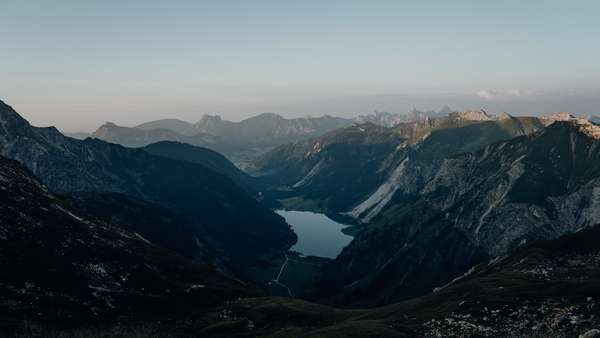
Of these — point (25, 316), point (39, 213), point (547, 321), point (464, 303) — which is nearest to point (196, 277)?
point (39, 213)

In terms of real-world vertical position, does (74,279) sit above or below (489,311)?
below

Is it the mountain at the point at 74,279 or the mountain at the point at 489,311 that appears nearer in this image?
the mountain at the point at 489,311

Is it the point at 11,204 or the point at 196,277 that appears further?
the point at 196,277

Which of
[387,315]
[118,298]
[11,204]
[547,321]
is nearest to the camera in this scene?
[547,321]

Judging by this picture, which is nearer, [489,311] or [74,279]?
[489,311]

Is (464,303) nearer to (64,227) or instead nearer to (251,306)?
(251,306)
